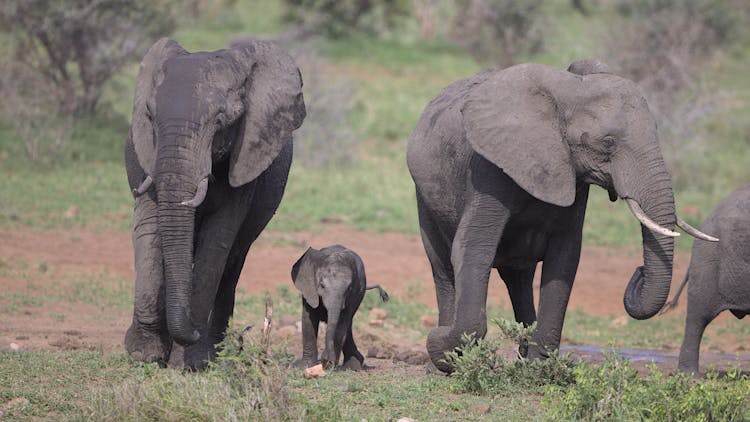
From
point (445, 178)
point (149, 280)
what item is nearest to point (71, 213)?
point (149, 280)

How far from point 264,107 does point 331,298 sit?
158 cm

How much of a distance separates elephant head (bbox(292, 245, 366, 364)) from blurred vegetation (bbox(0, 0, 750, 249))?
519 cm

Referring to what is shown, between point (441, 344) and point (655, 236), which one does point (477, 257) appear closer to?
point (441, 344)

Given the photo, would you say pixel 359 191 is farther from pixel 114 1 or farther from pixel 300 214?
pixel 114 1

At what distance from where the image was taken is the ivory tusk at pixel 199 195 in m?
6.33

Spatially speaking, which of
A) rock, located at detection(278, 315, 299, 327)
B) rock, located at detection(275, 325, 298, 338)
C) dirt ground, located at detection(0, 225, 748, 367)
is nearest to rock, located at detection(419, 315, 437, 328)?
dirt ground, located at detection(0, 225, 748, 367)

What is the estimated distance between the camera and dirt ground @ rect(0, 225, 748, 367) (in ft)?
31.3

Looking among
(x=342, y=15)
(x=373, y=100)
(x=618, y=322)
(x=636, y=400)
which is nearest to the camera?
(x=636, y=400)

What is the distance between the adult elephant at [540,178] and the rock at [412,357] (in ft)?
3.82

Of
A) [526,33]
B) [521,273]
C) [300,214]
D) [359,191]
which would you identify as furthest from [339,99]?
[521,273]

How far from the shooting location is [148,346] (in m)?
7.11

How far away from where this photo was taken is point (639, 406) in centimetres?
586

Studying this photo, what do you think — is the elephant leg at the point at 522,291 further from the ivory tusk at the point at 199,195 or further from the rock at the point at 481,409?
the ivory tusk at the point at 199,195

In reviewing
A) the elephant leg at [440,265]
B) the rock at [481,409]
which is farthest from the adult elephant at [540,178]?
the rock at [481,409]
